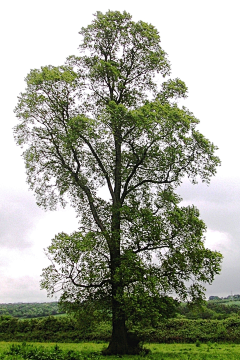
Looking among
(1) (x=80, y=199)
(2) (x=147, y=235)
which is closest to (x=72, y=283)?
(2) (x=147, y=235)

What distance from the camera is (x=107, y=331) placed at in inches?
1199

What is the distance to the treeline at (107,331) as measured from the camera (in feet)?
89.9

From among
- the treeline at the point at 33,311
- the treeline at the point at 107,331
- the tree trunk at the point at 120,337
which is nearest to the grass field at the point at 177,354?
the tree trunk at the point at 120,337

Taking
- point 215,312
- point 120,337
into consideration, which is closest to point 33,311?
point 215,312

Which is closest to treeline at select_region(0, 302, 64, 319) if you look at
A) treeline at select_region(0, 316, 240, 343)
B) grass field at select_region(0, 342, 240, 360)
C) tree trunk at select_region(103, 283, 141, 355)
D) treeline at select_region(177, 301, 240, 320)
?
treeline at select_region(0, 316, 240, 343)

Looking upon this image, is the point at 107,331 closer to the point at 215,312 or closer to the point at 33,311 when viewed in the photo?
the point at 215,312

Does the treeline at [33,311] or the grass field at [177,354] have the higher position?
the treeline at [33,311]

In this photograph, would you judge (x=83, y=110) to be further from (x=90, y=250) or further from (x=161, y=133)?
(x=90, y=250)

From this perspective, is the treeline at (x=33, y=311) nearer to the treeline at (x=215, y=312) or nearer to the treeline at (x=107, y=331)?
the treeline at (x=107, y=331)

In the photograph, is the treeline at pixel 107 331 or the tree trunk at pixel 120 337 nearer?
the tree trunk at pixel 120 337

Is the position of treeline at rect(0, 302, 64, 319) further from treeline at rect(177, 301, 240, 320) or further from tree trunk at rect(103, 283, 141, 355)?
tree trunk at rect(103, 283, 141, 355)

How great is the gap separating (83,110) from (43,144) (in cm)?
A: 340

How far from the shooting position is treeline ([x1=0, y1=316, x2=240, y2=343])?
27.4m

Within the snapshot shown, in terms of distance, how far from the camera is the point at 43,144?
21.1 m
